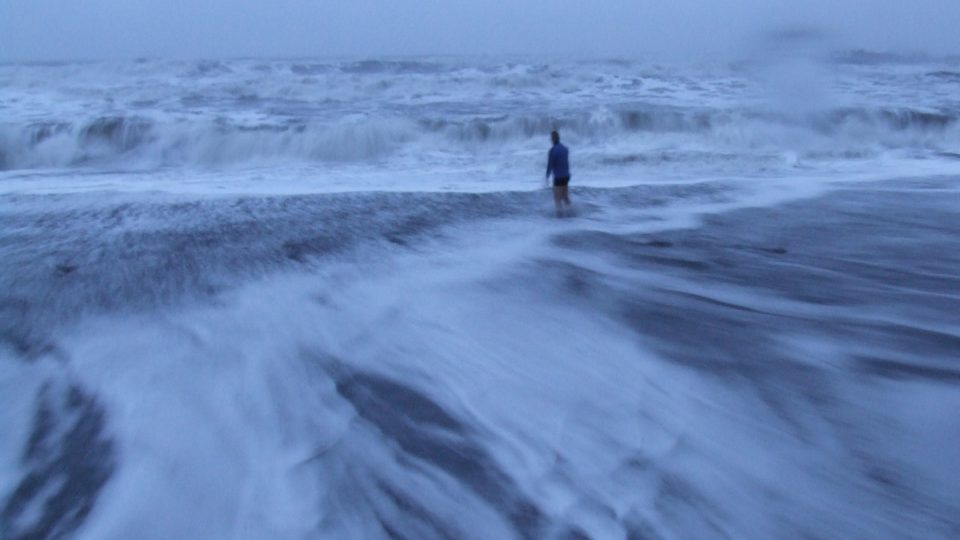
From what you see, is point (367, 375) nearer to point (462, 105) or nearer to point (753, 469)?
point (753, 469)

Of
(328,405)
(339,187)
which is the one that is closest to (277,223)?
(339,187)

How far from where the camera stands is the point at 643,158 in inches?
604

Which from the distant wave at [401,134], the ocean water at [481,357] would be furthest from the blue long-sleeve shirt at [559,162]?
the distant wave at [401,134]

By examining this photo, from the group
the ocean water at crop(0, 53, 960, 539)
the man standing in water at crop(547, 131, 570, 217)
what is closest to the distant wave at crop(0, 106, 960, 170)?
the ocean water at crop(0, 53, 960, 539)

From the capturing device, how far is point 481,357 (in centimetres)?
550

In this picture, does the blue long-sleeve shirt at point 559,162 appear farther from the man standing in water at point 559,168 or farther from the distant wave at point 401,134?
the distant wave at point 401,134

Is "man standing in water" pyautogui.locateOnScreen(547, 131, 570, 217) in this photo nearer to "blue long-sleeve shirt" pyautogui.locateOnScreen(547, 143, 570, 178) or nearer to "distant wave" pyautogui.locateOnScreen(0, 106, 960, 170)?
"blue long-sleeve shirt" pyautogui.locateOnScreen(547, 143, 570, 178)

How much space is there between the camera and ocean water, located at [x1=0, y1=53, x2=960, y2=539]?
3822 mm

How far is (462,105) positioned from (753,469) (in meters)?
21.7

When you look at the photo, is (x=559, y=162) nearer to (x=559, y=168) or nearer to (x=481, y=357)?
(x=559, y=168)

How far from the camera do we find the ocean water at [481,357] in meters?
3.82

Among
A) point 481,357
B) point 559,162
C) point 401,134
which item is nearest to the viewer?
point 481,357

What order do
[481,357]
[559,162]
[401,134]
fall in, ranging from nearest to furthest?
[481,357] → [559,162] → [401,134]

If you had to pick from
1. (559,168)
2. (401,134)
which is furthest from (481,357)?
(401,134)
